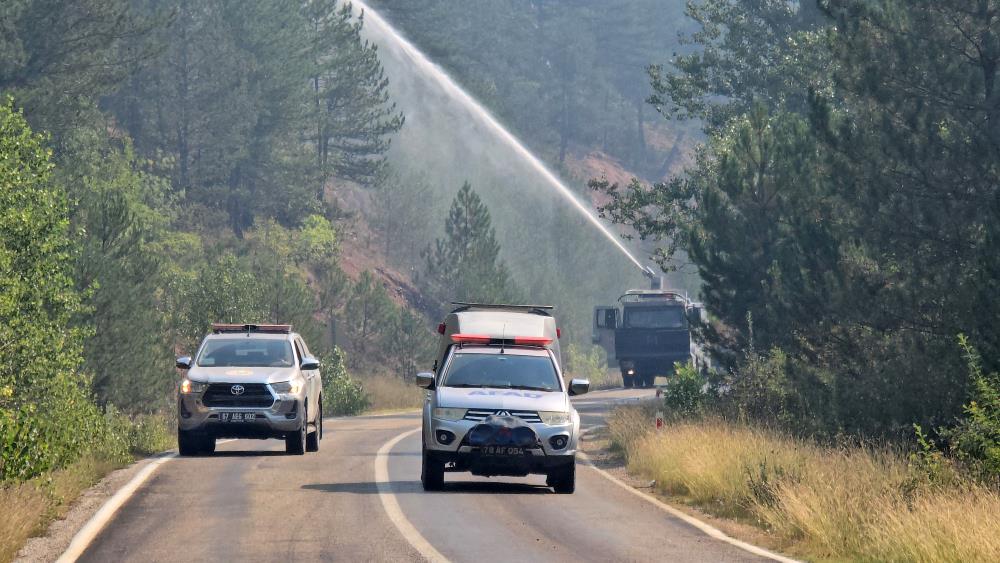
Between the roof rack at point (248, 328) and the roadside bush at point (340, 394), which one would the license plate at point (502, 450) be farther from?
the roadside bush at point (340, 394)

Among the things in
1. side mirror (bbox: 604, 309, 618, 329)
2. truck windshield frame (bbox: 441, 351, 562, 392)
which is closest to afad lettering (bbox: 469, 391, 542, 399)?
truck windshield frame (bbox: 441, 351, 562, 392)

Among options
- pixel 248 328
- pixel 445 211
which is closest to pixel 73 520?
pixel 248 328

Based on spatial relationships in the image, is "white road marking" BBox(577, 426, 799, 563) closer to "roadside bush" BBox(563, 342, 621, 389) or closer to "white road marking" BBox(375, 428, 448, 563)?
"white road marking" BBox(375, 428, 448, 563)

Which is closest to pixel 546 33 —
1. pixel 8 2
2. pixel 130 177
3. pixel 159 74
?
pixel 159 74

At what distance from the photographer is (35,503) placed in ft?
48.9

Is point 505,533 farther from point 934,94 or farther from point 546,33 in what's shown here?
point 546,33

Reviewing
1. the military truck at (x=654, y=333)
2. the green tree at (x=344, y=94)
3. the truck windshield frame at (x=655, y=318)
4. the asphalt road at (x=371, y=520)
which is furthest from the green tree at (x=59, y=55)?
the asphalt road at (x=371, y=520)

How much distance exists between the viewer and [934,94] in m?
26.7

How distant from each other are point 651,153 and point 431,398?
12606 centimetres

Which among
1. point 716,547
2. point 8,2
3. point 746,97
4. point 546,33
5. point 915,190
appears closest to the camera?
point 716,547

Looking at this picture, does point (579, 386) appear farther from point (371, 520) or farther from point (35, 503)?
point (35, 503)

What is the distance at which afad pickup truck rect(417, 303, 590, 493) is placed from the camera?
17641 mm

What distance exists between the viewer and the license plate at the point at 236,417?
22.4 m

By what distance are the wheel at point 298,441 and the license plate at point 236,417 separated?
1031mm
